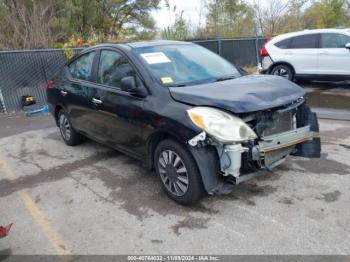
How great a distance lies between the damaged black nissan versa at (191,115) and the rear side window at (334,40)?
6.14 meters

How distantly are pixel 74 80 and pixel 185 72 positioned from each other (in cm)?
204

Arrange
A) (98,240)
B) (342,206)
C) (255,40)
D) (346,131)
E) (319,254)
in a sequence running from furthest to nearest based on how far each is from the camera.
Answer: (255,40), (346,131), (342,206), (98,240), (319,254)

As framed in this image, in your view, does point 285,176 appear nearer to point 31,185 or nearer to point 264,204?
point 264,204

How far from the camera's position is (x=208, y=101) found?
11.1 ft

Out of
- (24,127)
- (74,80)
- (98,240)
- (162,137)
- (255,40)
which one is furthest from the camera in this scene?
(255,40)

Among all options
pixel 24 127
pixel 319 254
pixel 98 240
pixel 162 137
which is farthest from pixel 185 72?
pixel 24 127

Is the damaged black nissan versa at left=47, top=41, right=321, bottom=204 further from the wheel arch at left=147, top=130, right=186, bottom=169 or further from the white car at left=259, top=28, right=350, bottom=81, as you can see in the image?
the white car at left=259, top=28, right=350, bottom=81

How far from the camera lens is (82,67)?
17.4 ft

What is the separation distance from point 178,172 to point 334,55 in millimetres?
7781

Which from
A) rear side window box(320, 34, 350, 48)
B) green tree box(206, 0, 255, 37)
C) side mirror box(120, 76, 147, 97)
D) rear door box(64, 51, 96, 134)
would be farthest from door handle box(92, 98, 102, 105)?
green tree box(206, 0, 255, 37)

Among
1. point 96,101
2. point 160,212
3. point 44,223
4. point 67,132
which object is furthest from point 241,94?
point 67,132

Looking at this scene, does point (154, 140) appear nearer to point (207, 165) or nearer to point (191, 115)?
point (191, 115)

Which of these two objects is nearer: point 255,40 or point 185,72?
point 185,72

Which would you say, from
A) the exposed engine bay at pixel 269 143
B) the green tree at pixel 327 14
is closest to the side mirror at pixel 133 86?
the exposed engine bay at pixel 269 143
